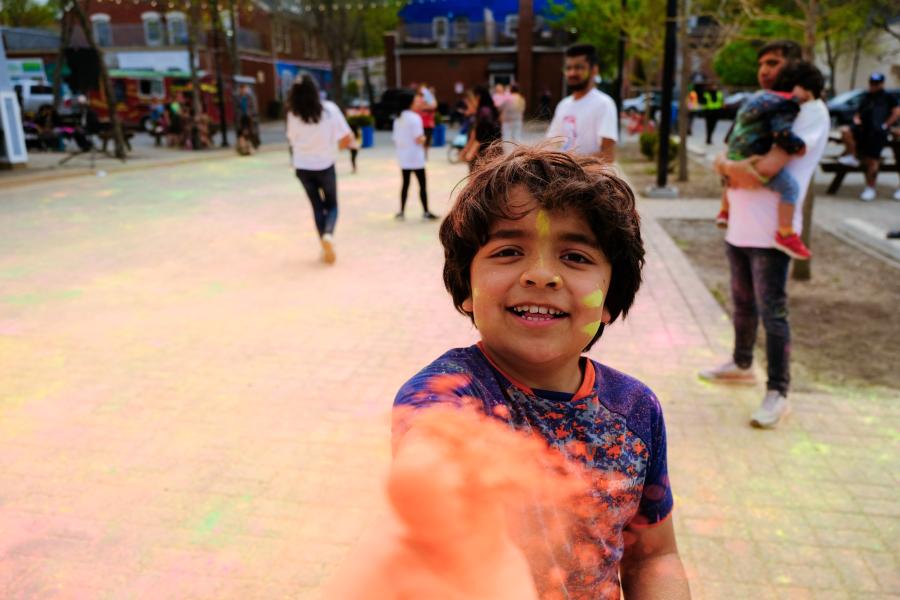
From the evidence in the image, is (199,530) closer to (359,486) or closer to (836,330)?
(359,486)

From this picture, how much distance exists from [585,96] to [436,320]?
7.65 ft

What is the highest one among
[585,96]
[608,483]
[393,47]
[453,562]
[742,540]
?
[393,47]

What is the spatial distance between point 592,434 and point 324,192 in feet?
20.7

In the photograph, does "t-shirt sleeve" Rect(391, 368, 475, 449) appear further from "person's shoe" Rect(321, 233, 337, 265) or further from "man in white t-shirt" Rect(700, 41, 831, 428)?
"person's shoe" Rect(321, 233, 337, 265)

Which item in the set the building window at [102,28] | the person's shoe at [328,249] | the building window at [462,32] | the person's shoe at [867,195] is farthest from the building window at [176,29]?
the person's shoe at [867,195]

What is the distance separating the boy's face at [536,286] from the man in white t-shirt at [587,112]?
14.8ft

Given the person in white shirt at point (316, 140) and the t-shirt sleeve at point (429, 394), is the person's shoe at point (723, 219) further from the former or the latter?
the person in white shirt at point (316, 140)

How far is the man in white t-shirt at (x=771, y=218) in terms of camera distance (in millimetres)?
3439

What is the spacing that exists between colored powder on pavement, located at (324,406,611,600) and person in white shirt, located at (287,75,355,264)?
6.19 m

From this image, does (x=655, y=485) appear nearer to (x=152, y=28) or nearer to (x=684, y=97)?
(x=684, y=97)

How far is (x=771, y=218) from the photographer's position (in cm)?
350

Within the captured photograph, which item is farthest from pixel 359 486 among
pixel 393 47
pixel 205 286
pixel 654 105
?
pixel 393 47

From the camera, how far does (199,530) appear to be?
108 inches

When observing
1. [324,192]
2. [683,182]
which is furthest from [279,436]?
[683,182]
